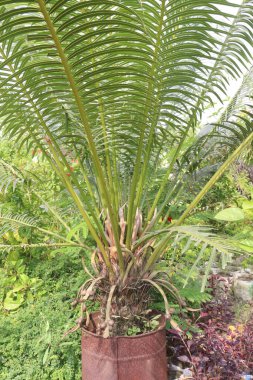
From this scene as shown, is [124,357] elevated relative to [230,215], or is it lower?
lower

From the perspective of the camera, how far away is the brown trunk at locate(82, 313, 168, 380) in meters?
1.79

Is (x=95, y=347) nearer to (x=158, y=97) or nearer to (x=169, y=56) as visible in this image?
(x=158, y=97)

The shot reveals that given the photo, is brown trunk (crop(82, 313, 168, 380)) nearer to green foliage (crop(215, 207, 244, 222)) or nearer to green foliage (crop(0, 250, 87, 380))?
green foliage (crop(0, 250, 87, 380))

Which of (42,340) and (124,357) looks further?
(42,340)

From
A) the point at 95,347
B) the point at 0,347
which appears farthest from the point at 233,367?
the point at 0,347

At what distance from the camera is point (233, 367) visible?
207 cm

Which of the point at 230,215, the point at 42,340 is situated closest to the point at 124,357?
the point at 42,340

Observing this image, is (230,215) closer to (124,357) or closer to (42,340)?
(124,357)

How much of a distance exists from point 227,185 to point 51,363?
2038 millimetres

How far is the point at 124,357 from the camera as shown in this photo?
1.79 m

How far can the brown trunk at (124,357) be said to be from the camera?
5.88 ft

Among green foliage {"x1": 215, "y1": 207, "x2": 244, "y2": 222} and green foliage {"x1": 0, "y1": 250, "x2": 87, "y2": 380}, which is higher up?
green foliage {"x1": 215, "y1": 207, "x2": 244, "y2": 222}

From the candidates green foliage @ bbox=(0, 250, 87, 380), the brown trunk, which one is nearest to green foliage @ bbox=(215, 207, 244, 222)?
the brown trunk

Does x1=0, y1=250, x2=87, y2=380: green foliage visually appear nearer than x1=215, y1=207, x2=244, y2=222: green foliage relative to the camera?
No
